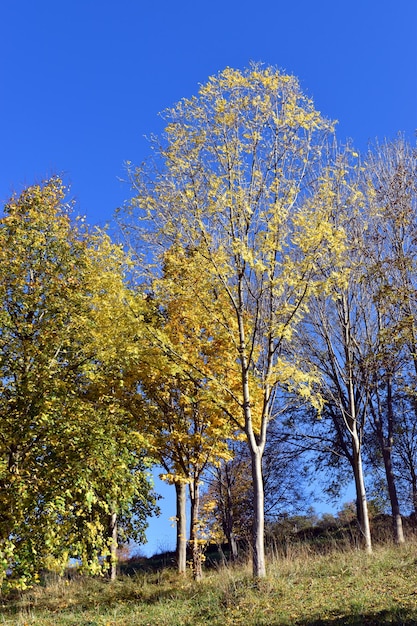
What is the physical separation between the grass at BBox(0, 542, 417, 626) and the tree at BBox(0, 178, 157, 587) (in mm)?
1317

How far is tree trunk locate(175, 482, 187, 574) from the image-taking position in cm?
1362

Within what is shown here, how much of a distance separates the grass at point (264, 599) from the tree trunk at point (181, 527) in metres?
1.09

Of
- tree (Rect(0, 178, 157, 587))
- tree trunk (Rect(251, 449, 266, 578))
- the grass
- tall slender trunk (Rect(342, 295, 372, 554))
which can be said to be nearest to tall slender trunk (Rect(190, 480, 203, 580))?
the grass

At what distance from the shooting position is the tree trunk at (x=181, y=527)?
1362cm

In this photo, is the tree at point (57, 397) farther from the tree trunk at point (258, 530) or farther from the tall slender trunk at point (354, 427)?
the tall slender trunk at point (354, 427)

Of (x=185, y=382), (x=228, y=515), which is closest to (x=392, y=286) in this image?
(x=185, y=382)

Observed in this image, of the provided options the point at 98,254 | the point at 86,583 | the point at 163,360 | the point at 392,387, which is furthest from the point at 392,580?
the point at 392,387

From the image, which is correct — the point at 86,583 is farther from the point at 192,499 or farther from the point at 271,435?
the point at 271,435

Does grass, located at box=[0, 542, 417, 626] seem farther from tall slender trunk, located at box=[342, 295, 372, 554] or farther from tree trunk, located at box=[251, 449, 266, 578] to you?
tall slender trunk, located at box=[342, 295, 372, 554]

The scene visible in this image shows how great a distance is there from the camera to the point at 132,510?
1189 cm

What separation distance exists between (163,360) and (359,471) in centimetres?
780

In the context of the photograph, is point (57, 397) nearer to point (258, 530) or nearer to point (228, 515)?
point (258, 530)

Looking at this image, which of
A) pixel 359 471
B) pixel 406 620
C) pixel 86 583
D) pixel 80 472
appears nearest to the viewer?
pixel 406 620

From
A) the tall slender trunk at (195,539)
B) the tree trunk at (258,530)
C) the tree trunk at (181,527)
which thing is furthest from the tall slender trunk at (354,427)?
the tree trunk at (258,530)
